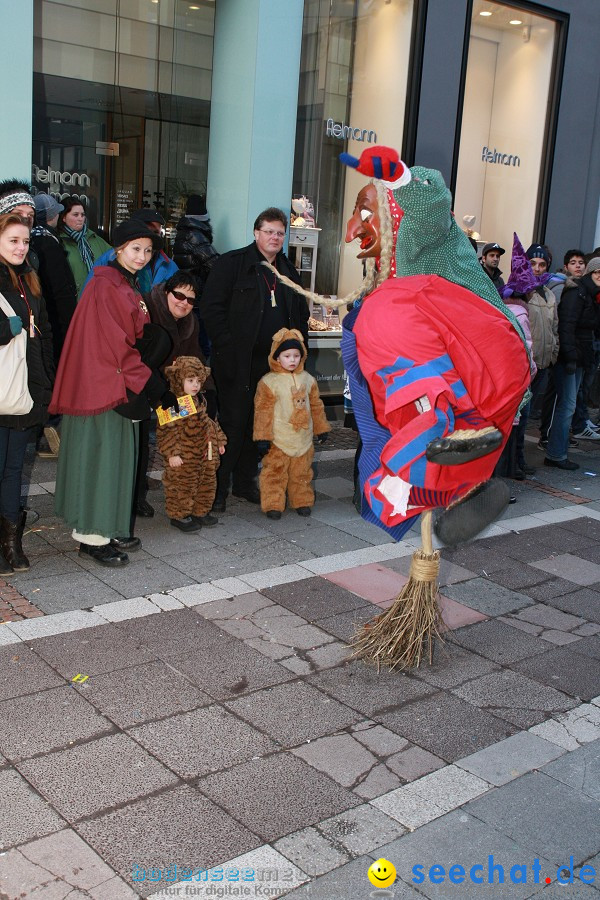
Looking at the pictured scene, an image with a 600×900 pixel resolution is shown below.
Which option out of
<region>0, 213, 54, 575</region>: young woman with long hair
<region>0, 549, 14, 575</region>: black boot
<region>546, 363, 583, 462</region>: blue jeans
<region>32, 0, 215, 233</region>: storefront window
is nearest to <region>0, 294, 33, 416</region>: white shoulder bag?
<region>0, 213, 54, 575</region>: young woman with long hair

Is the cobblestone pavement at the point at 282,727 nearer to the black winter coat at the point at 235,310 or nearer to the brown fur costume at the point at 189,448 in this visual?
the brown fur costume at the point at 189,448

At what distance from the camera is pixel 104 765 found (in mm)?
3695

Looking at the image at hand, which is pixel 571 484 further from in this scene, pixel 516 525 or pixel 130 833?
pixel 130 833

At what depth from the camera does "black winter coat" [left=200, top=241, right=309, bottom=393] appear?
694cm

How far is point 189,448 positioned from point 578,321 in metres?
4.48

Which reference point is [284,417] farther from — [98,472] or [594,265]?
[594,265]

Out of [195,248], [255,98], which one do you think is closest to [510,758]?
[195,248]

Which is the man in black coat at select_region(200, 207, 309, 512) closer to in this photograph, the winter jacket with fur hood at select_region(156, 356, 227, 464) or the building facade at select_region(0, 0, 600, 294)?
the winter jacket with fur hood at select_region(156, 356, 227, 464)

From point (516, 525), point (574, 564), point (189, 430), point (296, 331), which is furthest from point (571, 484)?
point (189, 430)

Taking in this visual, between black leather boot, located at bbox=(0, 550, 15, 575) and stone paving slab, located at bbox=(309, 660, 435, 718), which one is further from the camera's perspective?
black leather boot, located at bbox=(0, 550, 15, 575)

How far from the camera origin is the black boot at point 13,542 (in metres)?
5.50

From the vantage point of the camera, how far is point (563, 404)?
8.98 metres

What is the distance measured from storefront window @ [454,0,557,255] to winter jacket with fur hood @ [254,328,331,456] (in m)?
5.72

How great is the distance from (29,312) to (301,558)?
7.70ft
